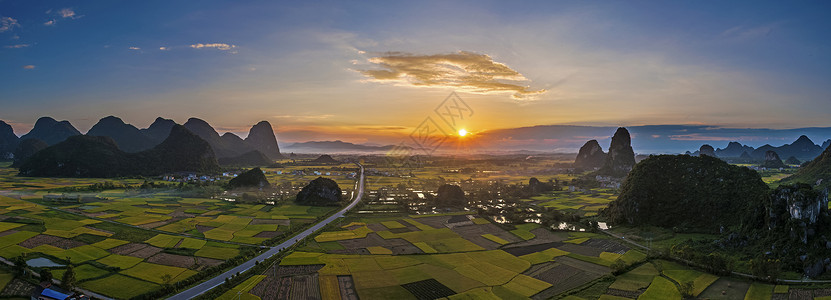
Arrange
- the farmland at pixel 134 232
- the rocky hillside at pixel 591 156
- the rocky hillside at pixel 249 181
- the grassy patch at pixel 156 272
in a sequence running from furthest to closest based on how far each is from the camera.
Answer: the rocky hillside at pixel 591 156 < the rocky hillside at pixel 249 181 < the farmland at pixel 134 232 < the grassy patch at pixel 156 272

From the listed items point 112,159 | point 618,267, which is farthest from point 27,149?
point 618,267

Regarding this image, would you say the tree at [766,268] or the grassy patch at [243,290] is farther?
the tree at [766,268]

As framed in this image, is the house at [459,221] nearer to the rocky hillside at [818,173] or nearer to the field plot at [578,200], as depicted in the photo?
the field plot at [578,200]

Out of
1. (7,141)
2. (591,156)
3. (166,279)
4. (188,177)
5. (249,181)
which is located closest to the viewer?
(166,279)

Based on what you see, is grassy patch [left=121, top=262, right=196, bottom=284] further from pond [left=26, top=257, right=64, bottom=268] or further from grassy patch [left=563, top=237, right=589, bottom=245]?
grassy patch [left=563, top=237, right=589, bottom=245]

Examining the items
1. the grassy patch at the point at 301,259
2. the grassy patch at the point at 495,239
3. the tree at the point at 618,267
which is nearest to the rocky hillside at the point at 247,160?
the grassy patch at the point at 301,259

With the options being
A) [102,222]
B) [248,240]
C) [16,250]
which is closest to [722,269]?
[248,240]

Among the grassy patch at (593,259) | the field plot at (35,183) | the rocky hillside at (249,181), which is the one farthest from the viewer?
the rocky hillside at (249,181)

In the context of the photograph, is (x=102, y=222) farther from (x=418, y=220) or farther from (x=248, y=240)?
(x=418, y=220)

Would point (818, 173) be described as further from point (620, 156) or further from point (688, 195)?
point (688, 195)

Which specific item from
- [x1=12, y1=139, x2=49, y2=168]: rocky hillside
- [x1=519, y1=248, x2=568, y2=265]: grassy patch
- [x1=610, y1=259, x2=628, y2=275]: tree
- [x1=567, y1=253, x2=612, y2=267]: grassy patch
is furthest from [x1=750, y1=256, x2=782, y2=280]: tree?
[x1=12, y1=139, x2=49, y2=168]: rocky hillside
